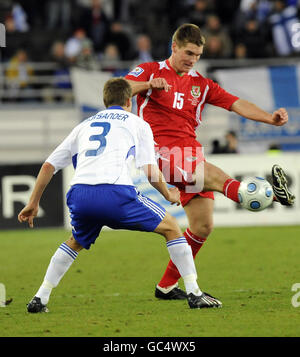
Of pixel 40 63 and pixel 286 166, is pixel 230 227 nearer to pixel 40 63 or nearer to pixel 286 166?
pixel 286 166

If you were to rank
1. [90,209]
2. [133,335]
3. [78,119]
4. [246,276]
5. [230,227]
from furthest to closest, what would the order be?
[78,119] → [230,227] → [246,276] → [90,209] → [133,335]

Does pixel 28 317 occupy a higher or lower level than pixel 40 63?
lower

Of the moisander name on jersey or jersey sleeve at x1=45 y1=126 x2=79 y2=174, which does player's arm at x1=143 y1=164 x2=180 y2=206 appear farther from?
jersey sleeve at x1=45 y1=126 x2=79 y2=174

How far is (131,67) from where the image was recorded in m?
19.0

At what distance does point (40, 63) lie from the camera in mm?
19438

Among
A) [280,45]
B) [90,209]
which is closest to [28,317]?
[90,209]

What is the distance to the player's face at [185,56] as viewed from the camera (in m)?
8.30

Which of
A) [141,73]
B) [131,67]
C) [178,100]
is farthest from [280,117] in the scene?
[131,67]

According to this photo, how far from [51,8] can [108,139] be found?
48.7 ft

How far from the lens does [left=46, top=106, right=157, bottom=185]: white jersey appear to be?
274 inches

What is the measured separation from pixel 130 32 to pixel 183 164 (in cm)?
1349

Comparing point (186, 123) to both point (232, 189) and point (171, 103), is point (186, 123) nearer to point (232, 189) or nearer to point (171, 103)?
point (171, 103)

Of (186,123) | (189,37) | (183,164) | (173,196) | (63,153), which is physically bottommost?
(173,196)

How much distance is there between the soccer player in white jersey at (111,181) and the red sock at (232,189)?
3.14 feet
